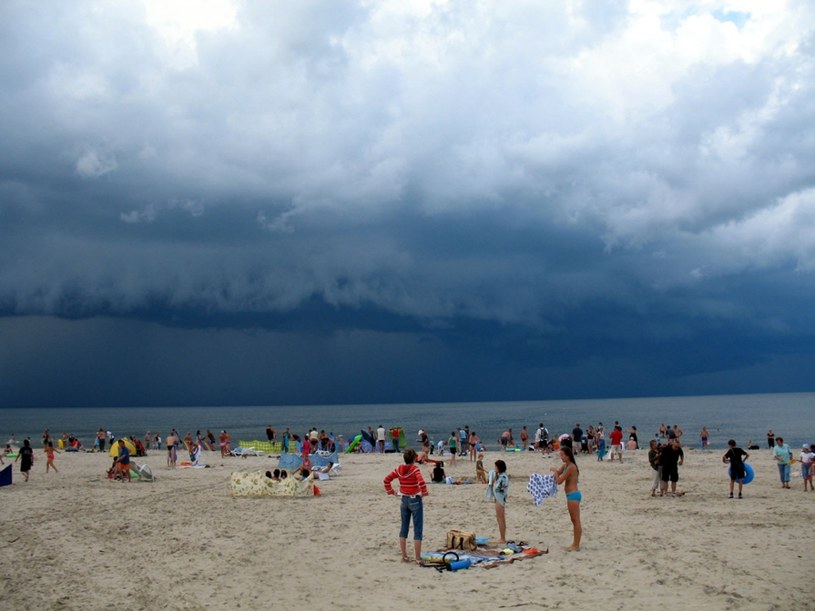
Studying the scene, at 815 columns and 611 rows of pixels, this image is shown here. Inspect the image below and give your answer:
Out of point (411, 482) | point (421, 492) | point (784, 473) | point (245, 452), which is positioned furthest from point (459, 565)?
point (245, 452)

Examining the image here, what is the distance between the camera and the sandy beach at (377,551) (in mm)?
9258

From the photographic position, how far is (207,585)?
32.9 feet

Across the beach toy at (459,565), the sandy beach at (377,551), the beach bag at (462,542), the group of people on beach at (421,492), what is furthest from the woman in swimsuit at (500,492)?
the beach toy at (459,565)

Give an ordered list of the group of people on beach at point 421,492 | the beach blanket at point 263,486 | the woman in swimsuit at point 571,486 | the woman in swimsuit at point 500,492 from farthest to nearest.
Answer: the beach blanket at point 263,486 < the woman in swimsuit at point 500,492 < the woman in swimsuit at point 571,486 < the group of people on beach at point 421,492

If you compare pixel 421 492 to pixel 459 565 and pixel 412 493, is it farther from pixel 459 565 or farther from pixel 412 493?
pixel 459 565

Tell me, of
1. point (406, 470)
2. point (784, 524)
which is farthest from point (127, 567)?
point (784, 524)

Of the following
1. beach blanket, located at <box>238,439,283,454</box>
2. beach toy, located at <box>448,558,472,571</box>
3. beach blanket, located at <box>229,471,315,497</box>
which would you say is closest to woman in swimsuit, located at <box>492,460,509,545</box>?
beach toy, located at <box>448,558,472,571</box>

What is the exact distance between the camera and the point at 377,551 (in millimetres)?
11914

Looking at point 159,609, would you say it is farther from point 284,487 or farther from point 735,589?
point 284,487

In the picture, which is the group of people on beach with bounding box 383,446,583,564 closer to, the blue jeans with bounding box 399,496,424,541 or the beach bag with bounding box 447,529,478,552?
the blue jeans with bounding box 399,496,424,541

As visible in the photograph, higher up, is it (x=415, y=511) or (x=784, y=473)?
(x=415, y=511)

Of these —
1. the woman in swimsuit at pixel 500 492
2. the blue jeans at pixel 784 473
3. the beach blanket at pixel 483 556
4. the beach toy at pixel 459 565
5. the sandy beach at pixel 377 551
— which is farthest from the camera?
the blue jeans at pixel 784 473

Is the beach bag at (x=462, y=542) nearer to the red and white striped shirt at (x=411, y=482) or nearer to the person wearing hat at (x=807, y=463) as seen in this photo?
the red and white striped shirt at (x=411, y=482)

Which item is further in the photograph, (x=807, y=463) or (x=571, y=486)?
(x=807, y=463)
